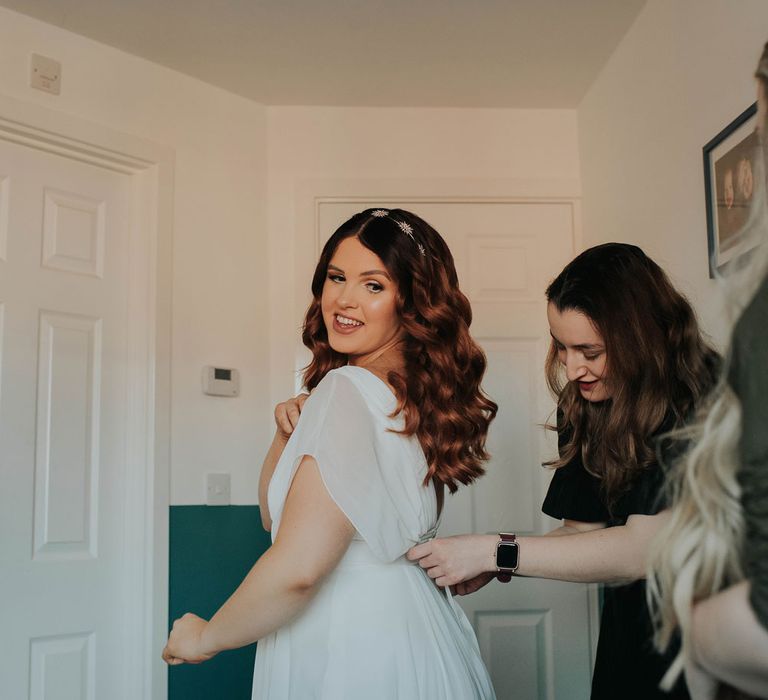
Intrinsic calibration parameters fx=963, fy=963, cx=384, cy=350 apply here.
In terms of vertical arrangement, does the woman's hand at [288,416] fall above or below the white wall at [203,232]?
below

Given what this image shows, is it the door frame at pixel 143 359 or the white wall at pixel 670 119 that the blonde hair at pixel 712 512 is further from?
the door frame at pixel 143 359

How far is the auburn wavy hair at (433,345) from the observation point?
5.80 ft

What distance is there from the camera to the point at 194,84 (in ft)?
11.8

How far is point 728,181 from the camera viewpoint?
2447 mm

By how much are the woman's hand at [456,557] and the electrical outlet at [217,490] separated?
5.74ft

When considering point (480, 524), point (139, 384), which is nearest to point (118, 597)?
point (139, 384)

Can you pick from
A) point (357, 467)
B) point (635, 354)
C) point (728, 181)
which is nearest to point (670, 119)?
point (728, 181)

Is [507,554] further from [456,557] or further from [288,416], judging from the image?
[288,416]

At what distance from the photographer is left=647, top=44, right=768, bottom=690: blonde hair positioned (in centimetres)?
76

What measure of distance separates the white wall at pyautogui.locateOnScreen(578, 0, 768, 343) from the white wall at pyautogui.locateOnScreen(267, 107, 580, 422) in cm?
23

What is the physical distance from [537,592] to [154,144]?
2.15 metres

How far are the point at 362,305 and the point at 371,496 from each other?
1.29 ft

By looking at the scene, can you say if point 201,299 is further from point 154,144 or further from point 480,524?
point 480,524

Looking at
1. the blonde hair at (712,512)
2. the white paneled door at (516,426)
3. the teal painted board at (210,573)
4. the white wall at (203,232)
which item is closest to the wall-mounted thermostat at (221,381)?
the white wall at (203,232)
